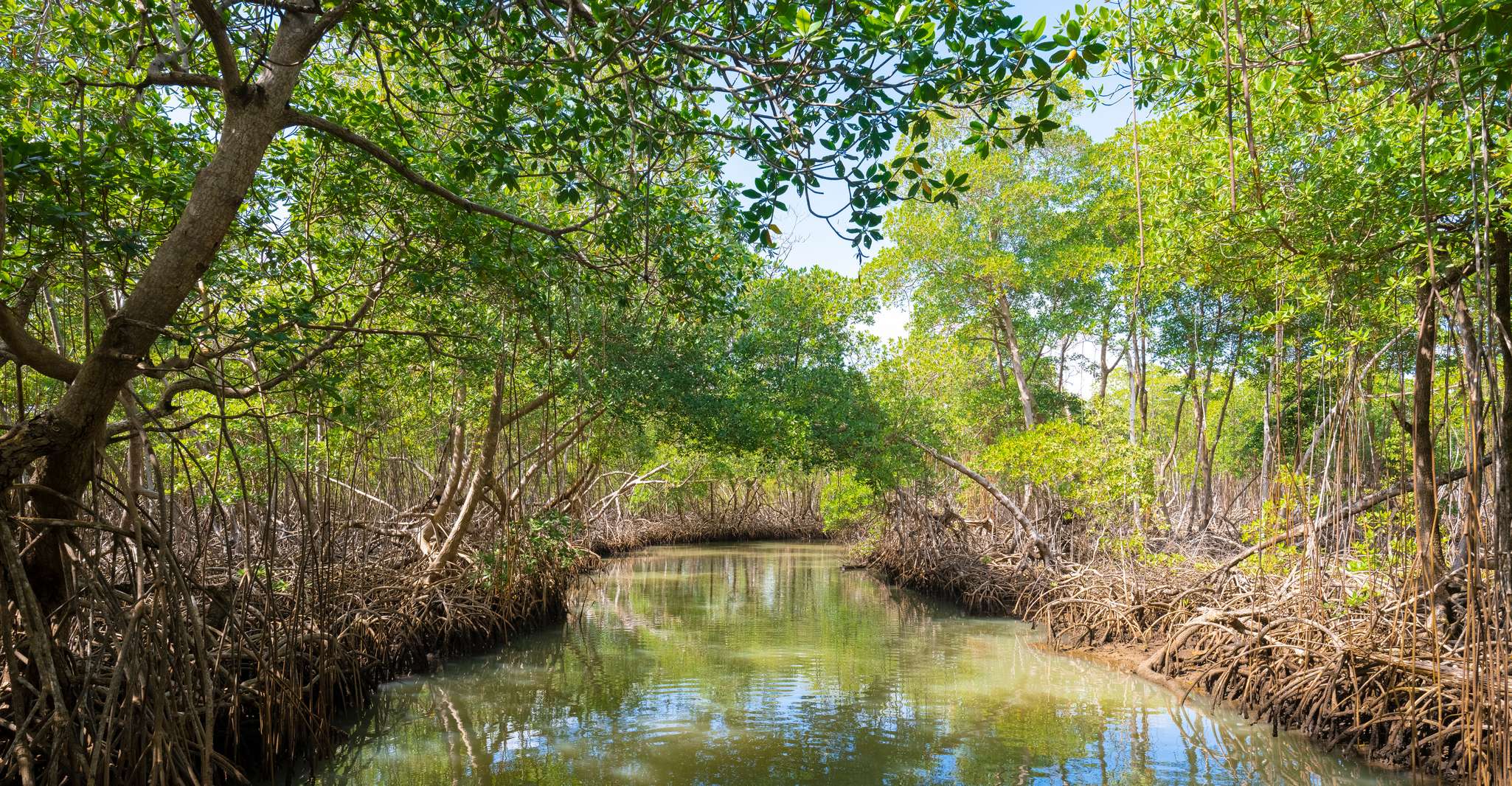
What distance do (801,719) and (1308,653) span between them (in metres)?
3.36

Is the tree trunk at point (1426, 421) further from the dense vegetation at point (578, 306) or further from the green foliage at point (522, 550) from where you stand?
the green foliage at point (522, 550)

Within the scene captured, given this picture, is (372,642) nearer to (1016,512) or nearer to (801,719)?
→ (801,719)

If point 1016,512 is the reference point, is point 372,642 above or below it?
below

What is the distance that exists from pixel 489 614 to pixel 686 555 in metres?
11.4

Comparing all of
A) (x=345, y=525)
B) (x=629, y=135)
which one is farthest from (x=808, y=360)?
(x=629, y=135)

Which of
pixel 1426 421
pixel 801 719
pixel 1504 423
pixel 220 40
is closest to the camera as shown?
pixel 220 40

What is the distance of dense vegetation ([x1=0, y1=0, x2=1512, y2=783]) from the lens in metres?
2.97

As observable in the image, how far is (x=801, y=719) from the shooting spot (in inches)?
230

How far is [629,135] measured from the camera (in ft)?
13.8

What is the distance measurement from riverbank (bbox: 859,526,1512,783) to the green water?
238mm

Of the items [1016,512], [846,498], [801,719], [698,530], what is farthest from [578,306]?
[698,530]

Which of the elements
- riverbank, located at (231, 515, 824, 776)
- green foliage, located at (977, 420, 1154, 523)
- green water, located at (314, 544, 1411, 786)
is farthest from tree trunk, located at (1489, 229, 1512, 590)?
riverbank, located at (231, 515, 824, 776)

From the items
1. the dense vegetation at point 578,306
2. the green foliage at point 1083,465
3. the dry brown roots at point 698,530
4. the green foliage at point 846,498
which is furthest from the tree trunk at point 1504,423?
the dry brown roots at point 698,530

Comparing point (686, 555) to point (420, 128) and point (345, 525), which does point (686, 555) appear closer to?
point (345, 525)
